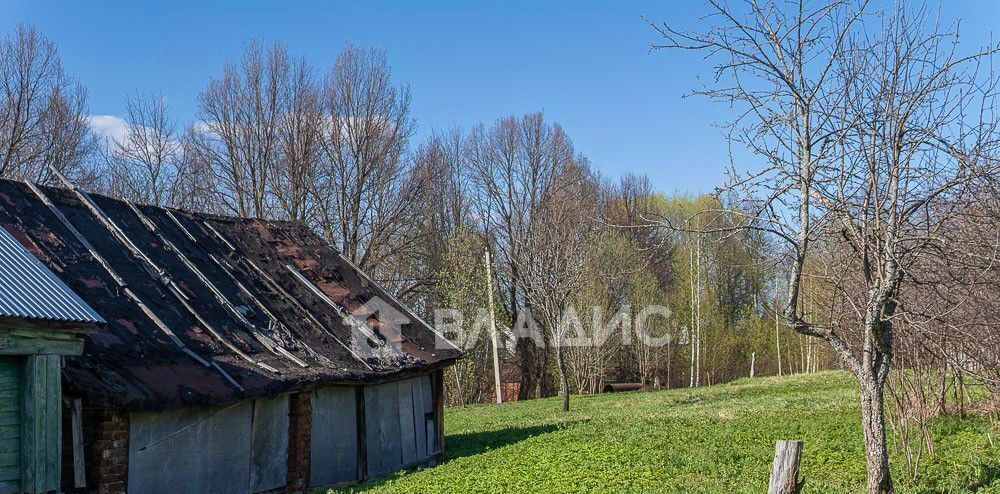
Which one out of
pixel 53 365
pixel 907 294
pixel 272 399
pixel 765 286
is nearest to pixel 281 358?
pixel 272 399

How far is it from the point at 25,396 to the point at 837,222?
8.76 metres

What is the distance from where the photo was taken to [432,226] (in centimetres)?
4197

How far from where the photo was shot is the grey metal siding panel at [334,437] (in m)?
13.9

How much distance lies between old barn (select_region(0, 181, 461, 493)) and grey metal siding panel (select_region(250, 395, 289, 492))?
3 centimetres

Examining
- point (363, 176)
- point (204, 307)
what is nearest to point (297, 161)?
point (363, 176)

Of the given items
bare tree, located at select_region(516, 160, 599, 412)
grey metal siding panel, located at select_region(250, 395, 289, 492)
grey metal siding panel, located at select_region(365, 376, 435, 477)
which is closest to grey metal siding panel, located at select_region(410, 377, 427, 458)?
grey metal siding panel, located at select_region(365, 376, 435, 477)

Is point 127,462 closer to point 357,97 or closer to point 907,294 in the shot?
point 907,294

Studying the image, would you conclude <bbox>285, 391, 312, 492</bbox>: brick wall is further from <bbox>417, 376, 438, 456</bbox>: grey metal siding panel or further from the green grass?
<bbox>417, 376, 438, 456</bbox>: grey metal siding panel

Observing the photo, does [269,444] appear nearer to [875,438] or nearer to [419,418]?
[419,418]

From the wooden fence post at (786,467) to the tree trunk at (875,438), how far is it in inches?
62.8

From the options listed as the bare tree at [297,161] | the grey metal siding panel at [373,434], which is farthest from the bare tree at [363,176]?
the grey metal siding panel at [373,434]

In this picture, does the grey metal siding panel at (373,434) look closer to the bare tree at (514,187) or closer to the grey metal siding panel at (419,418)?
the grey metal siding panel at (419,418)

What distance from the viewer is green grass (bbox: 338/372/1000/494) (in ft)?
33.5

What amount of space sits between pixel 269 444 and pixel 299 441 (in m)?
0.62
